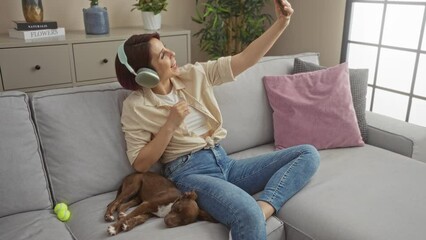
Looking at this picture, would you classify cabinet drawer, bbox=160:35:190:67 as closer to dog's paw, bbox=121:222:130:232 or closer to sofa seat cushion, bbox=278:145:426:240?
sofa seat cushion, bbox=278:145:426:240

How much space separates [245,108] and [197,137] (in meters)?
0.42

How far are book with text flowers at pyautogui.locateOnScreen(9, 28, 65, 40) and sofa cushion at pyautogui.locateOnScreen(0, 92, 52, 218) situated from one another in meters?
1.14

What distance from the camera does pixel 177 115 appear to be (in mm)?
1375

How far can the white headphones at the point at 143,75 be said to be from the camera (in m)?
1.35

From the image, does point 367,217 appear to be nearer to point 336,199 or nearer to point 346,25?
point 336,199

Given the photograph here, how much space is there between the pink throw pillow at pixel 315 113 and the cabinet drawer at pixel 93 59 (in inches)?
47.1

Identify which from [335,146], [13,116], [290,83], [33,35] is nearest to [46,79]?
[33,35]

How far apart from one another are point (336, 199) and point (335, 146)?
0.50m

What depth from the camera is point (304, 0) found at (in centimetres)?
291

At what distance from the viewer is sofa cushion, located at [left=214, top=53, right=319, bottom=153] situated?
1.78 metres

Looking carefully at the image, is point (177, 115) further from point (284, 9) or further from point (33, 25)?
point (33, 25)

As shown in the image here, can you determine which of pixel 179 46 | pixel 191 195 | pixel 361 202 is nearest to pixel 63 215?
pixel 191 195

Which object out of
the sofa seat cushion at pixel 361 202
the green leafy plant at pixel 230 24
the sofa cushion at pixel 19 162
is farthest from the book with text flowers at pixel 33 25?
the sofa seat cushion at pixel 361 202

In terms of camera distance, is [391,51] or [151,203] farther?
[391,51]
